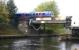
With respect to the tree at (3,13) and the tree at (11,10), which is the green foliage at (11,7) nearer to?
the tree at (11,10)

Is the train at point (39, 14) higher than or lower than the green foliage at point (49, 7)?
lower

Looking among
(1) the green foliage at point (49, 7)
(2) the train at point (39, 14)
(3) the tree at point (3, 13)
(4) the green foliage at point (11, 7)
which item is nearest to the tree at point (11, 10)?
(4) the green foliage at point (11, 7)

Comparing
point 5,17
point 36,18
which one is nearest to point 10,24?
point 5,17

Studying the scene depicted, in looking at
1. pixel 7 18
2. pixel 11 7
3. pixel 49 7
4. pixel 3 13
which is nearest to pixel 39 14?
pixel 49 7

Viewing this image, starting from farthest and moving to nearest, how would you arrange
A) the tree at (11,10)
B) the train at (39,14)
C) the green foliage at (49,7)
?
the green foliage at (49,7) < the train at (39,14) < the tree at (11,10)

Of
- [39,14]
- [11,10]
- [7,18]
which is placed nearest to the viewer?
[11,10]

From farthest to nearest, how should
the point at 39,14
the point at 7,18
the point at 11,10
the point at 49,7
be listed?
the point at 49,7 < the point at 39,14 < the point at 7,18 < the point at 11,10

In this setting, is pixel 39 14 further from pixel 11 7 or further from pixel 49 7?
pixel 11 7

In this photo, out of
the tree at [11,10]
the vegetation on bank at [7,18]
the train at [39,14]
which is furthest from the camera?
the train at [39,14]

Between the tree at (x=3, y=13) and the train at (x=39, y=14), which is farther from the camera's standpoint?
the train at (x=39, y=14)

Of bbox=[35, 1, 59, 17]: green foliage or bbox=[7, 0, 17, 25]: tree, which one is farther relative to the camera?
bbox=[35, 1, 59, 17]: green foliage

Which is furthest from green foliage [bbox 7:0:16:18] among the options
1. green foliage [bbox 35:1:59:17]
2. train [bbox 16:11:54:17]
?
green foliage [bbox 35:1:59:17]

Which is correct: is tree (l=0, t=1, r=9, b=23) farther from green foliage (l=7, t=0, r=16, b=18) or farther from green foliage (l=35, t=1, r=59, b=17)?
green foliage (l=35, t=1, r=59, b=17)

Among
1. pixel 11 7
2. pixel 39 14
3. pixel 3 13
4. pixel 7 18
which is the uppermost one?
pixel 11 7
